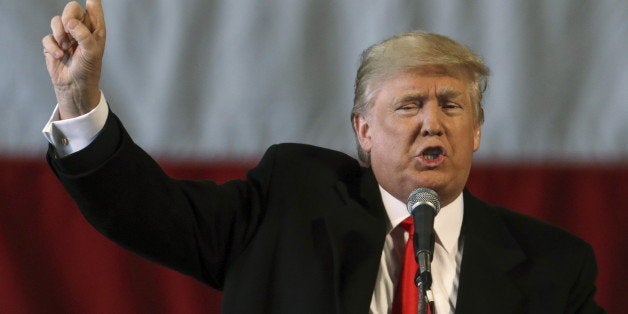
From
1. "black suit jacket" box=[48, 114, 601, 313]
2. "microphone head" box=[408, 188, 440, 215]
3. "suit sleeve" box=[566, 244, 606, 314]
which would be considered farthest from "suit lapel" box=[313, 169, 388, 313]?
"suit sleeve" box=[566, 244, 606, 314]

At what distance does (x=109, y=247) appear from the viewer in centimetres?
243

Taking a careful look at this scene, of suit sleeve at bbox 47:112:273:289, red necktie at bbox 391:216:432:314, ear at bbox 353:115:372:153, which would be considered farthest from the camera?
ear at bbox 353:115:372:153

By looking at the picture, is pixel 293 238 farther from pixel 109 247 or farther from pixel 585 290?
pixel 109 247

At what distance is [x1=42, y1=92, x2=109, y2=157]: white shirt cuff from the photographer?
1.49 meters

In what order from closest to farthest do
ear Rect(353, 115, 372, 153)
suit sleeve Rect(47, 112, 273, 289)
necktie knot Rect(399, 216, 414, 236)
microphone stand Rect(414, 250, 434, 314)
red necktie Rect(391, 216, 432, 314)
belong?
1. microphone stand Rect(414, 250, 434, 314)
2. suit sleeve Rect(47, 112, 273, 289)
3. red necktie Rect(391, 216, 432, 314)
4. necktie knot Rect(399, 216, 414, 236)
5. ear Rect(353, 115, 372, 153)

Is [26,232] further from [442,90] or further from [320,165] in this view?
[442,90]

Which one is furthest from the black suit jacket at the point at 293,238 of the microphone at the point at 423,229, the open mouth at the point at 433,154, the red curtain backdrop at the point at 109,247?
the red curtain backdrop at the point at 109,247

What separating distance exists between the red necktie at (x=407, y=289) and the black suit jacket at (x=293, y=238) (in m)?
0.05

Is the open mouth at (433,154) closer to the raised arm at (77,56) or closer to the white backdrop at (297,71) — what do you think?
the raised arm at (77,56)

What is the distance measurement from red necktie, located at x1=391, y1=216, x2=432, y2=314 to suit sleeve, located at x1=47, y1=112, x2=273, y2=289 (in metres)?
0.26

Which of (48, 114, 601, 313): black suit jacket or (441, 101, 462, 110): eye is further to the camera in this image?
(441, 101, 462, 110): eye

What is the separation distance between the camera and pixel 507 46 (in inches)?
104

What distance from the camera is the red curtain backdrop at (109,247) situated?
2391 millimetres

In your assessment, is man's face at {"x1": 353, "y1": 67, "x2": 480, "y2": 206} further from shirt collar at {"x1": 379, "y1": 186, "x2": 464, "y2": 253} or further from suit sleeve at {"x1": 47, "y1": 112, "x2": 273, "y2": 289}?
suit sleeve at {"x1": 47, "y1": 112, "x2": 273, "y2": 289}
